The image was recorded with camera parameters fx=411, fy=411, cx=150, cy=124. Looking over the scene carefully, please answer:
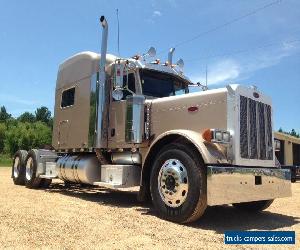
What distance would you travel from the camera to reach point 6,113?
142m

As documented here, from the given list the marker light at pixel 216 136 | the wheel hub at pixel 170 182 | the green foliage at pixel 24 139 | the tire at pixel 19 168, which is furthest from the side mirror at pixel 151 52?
the green foliage at pixel 24 139

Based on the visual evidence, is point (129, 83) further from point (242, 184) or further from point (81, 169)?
point (242, 184)

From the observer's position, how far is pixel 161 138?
7.33m

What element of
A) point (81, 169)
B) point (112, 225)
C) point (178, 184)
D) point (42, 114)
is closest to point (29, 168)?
point (81, 169)

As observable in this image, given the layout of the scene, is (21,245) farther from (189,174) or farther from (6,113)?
(6,113)

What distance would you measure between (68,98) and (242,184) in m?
6.15

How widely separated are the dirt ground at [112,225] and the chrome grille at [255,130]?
1223mm

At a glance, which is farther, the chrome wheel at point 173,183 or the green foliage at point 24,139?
the green foliage at point 24,139

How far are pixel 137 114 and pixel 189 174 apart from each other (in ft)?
7.57

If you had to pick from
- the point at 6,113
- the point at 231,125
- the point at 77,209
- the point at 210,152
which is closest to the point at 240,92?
the point at 231,125

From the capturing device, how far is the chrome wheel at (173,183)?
6668 mm

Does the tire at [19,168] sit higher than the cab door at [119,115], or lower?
lower

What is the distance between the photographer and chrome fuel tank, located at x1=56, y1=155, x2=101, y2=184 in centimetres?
953

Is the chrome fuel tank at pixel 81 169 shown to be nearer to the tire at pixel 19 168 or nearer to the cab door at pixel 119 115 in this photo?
the cab door at pixel 119 115
